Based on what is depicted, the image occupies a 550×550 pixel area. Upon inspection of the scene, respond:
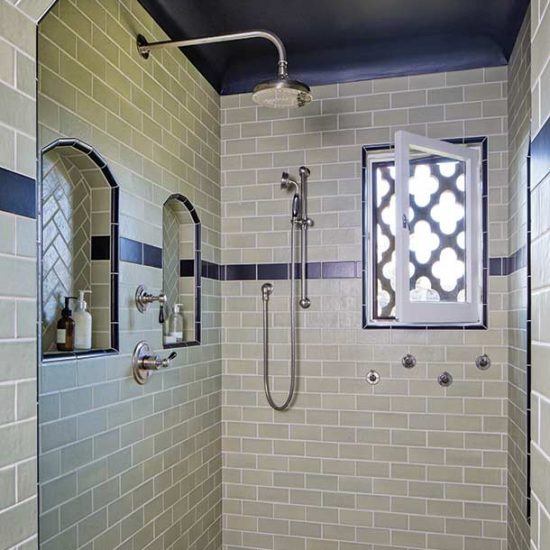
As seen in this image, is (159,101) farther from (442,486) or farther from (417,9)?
(442,486)

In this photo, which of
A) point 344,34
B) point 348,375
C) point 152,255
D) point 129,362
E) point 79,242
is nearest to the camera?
point 79,242

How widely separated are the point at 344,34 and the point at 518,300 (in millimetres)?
1607

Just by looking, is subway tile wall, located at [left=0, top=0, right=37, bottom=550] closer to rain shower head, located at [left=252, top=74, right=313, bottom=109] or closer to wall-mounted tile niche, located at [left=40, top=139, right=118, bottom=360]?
wall-mounted tile niche, located at [left=40, top=139, right=118, bottom=360]

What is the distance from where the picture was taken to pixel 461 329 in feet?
10.7

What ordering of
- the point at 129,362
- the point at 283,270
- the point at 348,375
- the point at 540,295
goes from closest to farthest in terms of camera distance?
the point at 540,295 < the point at 129,362 < the point at 348,375 < the point at 283,270

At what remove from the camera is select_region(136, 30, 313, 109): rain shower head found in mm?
2498

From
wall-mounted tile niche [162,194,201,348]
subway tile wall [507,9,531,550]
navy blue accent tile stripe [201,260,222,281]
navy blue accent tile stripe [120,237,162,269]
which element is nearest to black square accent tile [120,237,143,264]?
navy blue accent tile stripe [120,237,162,269]

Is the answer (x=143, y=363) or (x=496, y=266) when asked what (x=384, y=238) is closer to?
(x=496, y=266)

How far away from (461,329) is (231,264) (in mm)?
1333

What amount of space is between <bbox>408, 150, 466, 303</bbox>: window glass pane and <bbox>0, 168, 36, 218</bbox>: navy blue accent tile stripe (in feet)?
6.95

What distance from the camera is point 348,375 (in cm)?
338

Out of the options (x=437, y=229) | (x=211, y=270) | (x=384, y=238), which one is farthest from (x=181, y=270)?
(x=437, y=229)

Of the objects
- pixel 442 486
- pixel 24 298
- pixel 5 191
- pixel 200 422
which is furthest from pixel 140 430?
pixel 442 486

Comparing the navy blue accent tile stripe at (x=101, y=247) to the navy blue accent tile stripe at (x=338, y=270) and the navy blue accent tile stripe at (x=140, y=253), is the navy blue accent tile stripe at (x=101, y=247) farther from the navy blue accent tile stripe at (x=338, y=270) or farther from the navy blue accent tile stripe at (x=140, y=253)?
the navy blue accent tile stripe at (x=338, y=270)
